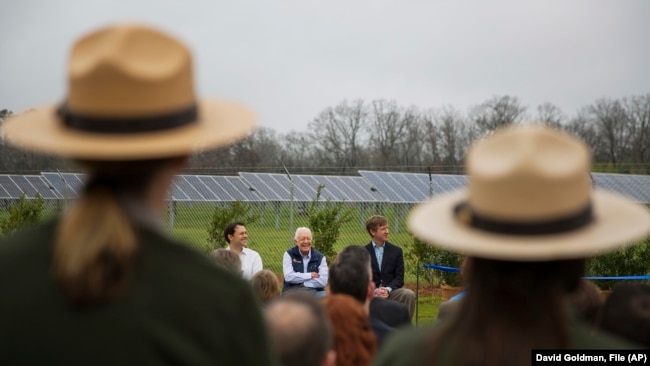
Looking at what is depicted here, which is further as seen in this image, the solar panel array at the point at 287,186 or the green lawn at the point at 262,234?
the solar panel array at the point at 287,186

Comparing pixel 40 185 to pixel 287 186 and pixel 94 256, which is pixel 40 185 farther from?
pixel 94 256

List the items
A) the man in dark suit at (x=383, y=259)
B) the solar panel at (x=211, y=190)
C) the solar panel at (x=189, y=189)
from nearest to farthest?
the man in dark suit at (x=383, y=259) → the solar panel at (x=189, y=189) → the solar panel at (x=211, y=190)

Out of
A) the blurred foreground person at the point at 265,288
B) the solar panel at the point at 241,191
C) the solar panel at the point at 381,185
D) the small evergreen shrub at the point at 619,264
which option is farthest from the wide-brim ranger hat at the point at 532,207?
the solar panel at the point at 241,191

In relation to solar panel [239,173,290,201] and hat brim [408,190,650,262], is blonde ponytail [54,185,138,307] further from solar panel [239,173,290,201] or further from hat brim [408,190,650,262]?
solar panel [239,173,290,201]

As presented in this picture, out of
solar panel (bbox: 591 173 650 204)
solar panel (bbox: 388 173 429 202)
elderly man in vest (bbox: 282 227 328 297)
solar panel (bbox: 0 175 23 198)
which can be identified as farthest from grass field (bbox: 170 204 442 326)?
elderly man in vest (bbox: 282 227 328 297)

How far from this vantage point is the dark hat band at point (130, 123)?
2.01 m

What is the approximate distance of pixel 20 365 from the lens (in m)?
1.87

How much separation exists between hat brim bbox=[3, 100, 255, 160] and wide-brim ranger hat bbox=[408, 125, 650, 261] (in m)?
0.52

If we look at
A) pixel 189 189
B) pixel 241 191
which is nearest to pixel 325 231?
pixel 189 189

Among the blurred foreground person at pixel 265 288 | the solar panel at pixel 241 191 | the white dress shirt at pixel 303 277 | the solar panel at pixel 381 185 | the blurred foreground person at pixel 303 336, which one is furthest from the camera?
the solar panel at pixel 241 191

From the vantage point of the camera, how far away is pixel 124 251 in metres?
1.85

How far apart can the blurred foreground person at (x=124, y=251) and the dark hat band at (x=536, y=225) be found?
0.54 m

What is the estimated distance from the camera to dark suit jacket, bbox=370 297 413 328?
6.09 m

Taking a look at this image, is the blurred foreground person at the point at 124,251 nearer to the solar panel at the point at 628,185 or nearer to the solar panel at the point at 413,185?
the solar panel at the point at 628,185
